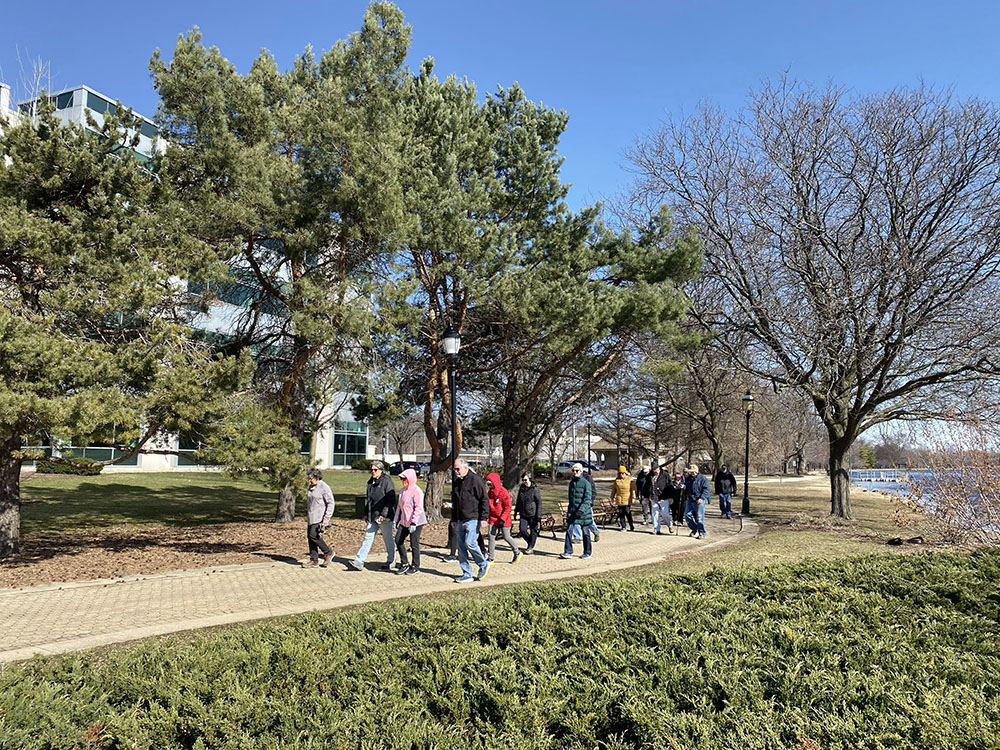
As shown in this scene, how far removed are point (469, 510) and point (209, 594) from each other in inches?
149

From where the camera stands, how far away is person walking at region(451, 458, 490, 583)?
391 inches

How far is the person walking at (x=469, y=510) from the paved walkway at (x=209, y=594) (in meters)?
0.34

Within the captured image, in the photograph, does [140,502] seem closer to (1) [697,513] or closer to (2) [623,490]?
(2) [623,490]

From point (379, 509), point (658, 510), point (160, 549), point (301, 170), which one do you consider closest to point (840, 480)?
point (658, 510)

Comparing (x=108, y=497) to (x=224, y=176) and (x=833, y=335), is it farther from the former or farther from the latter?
(x=833, y=335)

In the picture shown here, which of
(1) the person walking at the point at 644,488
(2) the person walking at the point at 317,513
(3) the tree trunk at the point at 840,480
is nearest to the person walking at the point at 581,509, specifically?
(2) the person walking at the point at 317,513

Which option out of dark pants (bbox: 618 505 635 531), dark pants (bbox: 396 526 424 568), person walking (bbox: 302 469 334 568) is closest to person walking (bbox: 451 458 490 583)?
dark pants (bbox: 396 526 424 568)

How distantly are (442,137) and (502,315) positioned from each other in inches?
176

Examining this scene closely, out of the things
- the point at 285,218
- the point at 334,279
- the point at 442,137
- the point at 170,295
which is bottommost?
the point at 170,295

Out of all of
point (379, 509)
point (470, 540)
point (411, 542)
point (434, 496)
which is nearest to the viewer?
point (470, 540)

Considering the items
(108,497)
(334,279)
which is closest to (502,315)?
(334,279)

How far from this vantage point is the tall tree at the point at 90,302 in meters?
9.12

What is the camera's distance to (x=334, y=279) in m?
13.8

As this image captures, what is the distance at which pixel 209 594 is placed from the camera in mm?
9039
